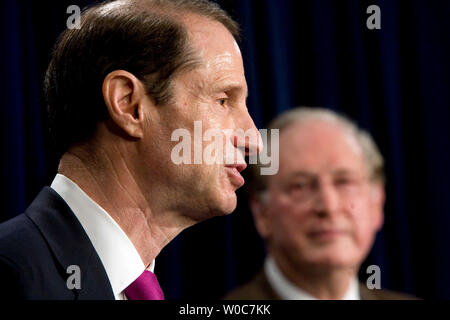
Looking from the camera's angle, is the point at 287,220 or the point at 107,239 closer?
the point at 107,239

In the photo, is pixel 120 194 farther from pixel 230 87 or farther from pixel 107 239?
pixel 230 87

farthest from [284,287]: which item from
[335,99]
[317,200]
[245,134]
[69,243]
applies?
[335,99]

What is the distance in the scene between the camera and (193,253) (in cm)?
121

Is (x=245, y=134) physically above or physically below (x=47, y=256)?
above

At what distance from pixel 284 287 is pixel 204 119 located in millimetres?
290

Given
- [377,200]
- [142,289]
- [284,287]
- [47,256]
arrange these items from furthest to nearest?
[377,200]
[284,287]
[142,289]
[47,256]

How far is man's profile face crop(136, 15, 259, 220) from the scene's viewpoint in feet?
2.63

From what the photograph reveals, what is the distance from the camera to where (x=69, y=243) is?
71 centimetres

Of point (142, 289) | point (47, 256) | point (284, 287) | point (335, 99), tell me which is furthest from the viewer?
point (335, 99)

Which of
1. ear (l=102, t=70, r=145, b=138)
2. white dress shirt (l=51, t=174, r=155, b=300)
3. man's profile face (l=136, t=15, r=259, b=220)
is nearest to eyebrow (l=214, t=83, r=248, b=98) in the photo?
man's profile face (l=136, t=15, r=259, b=220)

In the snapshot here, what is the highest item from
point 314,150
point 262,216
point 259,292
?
point 314,150

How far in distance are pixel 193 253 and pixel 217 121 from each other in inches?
18.1

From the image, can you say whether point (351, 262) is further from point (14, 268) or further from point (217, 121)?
point (14, 268)
